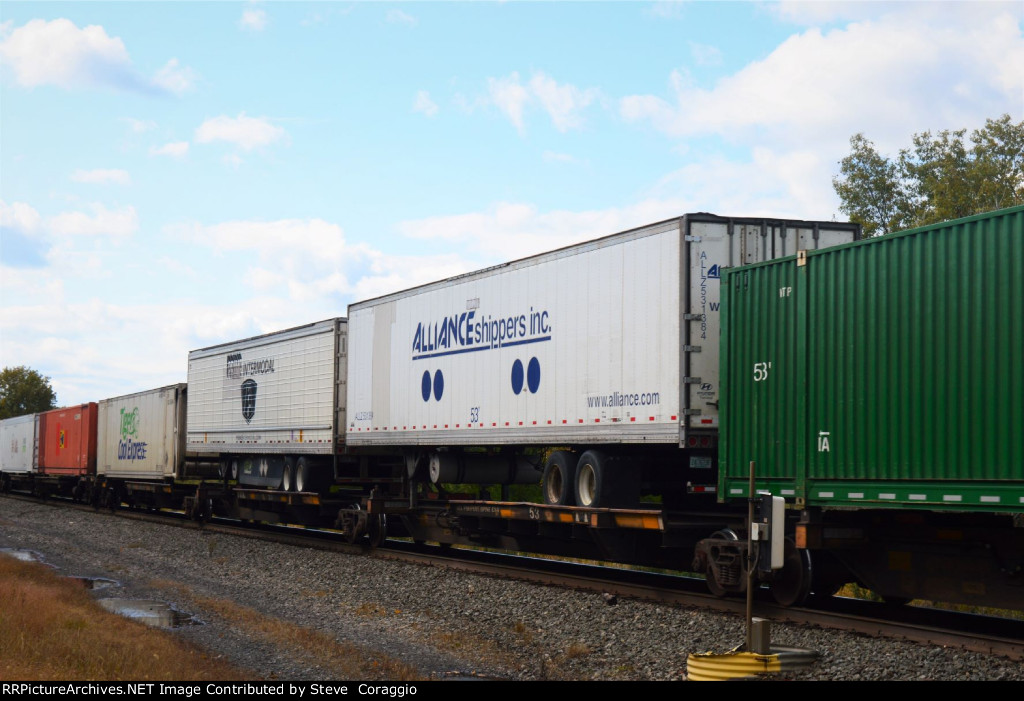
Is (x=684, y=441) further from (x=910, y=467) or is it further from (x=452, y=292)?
(x=452, y=292)

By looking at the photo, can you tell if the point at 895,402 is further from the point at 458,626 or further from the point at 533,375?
the point at 533,375

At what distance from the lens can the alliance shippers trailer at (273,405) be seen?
22.3 m

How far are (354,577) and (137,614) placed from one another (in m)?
4.07

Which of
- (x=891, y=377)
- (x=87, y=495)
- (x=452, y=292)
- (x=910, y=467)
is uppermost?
(x=452, y=292)

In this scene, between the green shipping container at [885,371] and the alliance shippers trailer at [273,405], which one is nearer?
the green shipping container at [885,371]

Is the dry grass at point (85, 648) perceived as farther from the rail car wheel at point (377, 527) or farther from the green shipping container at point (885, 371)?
the rail car wheel at point (377, 527)

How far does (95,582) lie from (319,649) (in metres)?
7.61

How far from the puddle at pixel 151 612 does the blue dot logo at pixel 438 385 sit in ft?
18.8

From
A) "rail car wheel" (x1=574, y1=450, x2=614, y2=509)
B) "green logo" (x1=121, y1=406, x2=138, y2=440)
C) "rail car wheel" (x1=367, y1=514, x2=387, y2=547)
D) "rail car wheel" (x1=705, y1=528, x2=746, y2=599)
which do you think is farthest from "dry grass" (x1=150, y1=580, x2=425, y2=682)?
"green logo" (x1=121, y1=406, x2=138, y2=440)

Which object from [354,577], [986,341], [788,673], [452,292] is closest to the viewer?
[788,673]

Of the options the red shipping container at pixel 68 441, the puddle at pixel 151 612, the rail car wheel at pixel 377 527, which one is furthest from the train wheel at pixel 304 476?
the red shipping container at pixel 68 441

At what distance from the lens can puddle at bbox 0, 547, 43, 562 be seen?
20253 millimetres
